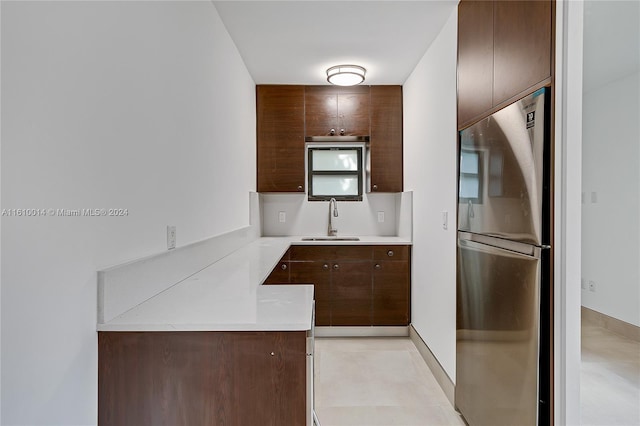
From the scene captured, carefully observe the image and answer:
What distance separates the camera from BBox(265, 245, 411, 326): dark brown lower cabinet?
3.53 meters

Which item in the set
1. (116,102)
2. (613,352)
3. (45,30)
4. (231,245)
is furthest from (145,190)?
(613,352)

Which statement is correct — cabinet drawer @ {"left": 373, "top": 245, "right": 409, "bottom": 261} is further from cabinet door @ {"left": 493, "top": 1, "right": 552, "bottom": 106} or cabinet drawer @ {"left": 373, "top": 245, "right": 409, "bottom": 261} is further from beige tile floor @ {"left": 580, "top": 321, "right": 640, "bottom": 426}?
beige tile floor @ {"left": 580, "top": 321, "right": 640, "bottom": 426}

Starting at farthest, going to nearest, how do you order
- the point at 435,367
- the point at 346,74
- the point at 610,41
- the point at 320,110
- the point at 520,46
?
the point at 320,110 < the point at 346,74 < the point at 435,367 < the point at 520,46 < the point at 610,41

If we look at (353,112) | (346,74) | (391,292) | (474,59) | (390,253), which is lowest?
(391,292)

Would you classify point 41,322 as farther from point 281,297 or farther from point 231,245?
point 231,245

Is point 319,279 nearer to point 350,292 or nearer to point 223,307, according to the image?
point 350,292

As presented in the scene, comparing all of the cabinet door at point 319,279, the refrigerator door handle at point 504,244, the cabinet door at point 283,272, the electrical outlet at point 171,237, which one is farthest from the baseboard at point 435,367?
the electrical outlet at point 171,237

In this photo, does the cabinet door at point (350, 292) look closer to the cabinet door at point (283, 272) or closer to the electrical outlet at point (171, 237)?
the cabinet door at point (283, 272)

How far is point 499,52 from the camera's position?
69.0 inches

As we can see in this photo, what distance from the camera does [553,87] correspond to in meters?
1.35

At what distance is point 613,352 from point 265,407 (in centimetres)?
109

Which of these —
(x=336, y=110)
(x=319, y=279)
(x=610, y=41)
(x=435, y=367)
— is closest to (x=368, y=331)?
(x=319, y=279)

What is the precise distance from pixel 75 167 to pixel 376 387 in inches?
87.5

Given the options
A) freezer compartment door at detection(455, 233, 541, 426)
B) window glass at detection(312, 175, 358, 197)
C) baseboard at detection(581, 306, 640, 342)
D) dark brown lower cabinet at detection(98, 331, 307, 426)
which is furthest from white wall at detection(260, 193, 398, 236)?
dark brown lower cabinet at detection(98, 331, 307, 426)
